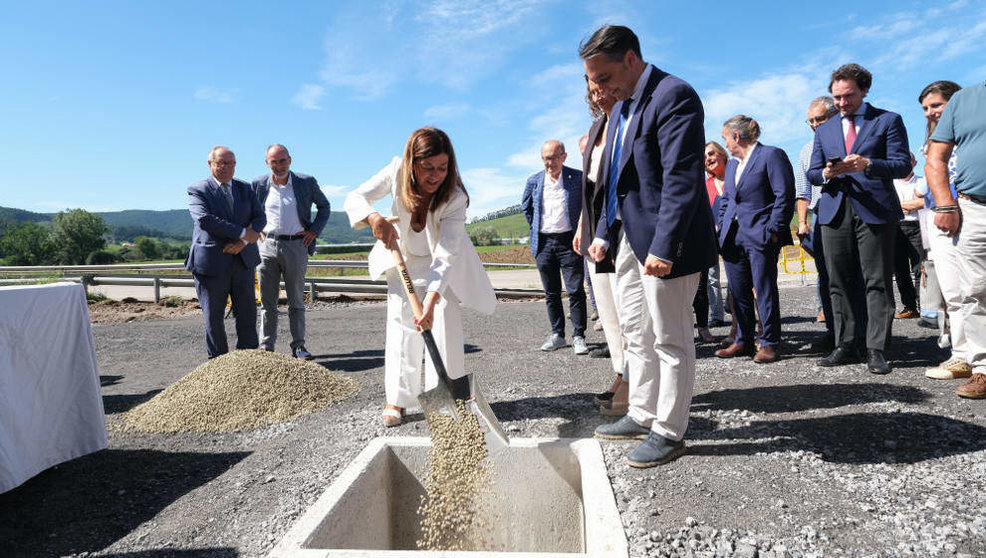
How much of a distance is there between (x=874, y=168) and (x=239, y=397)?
4.67 meters

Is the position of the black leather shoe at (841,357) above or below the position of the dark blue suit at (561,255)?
below

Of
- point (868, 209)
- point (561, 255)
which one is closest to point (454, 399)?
point (561, 255)

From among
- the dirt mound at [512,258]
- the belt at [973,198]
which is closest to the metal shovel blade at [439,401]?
the belt at [973,198]

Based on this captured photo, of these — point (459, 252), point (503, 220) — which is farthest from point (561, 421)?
point (503, 220)

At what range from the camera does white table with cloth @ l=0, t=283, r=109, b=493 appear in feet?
9.43

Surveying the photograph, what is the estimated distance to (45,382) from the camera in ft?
10.3

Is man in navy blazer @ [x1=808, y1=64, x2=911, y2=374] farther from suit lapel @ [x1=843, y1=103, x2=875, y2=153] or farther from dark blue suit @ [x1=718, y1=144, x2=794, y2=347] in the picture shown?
dark blue suit @ [x1=718, y1=144, x2=794, y2=347]

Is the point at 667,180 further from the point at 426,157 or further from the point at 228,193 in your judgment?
the point at 228,193

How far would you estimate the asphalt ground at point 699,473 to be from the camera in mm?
2160

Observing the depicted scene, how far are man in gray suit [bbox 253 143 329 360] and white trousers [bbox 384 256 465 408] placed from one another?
269 centimetres

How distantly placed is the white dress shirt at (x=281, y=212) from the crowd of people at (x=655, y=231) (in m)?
0.02

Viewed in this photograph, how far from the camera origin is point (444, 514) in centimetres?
277

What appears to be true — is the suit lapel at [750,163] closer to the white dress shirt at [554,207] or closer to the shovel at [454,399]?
the white dress shirt at [554,207]

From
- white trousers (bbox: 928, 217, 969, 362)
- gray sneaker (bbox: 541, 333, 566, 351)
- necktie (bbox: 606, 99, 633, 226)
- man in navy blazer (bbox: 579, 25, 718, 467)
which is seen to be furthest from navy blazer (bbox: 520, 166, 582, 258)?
white trousers (bbox: 928, 217, 969, 362)
